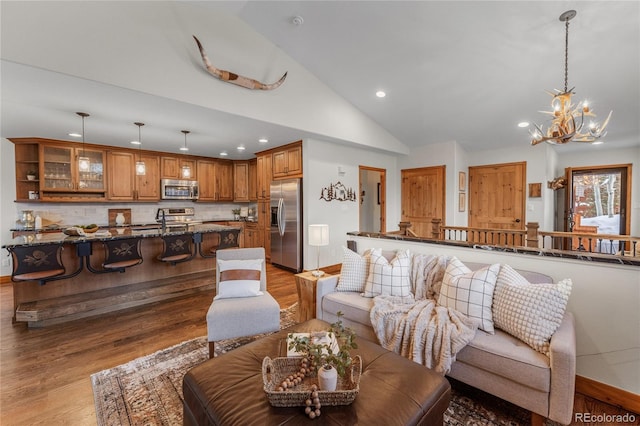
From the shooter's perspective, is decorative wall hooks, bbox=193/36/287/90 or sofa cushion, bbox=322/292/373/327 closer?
sofa cushion, bbox=322/292/373/327

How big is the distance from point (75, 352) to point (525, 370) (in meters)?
3.52

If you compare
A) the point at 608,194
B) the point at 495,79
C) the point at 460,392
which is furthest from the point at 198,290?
Result: the point at 608,194

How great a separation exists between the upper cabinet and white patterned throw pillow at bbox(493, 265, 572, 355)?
12.1ft

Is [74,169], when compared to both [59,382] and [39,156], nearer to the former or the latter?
[39,156]

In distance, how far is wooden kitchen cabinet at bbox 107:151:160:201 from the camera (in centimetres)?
543

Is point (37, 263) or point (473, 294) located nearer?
Result: point (473, 294)

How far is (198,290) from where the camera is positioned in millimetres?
4008

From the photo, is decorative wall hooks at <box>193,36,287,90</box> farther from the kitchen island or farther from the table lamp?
the kitchen island

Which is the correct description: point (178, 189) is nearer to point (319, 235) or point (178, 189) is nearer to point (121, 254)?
point (121, 254)

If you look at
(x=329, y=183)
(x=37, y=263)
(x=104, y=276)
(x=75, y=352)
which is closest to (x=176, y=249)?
(x=104, y=276)

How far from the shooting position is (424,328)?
1901 mm

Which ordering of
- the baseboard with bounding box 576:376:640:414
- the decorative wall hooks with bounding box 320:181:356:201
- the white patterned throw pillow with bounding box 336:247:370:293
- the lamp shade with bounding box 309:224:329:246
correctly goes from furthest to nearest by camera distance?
the decorative wall hooks with bounding box 320:181:356:201 → the lamp shade with bounding box 309:224:329:246 → the white patterned throw pillow with bounding box 336:247:370:293 → the baseboard with bounding box 576:376:640:414

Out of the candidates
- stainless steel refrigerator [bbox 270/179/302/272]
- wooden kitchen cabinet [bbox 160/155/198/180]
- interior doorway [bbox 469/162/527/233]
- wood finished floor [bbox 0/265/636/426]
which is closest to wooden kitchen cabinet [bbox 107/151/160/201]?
wooden kitchen cabinet [bbox 160/155/198/180]

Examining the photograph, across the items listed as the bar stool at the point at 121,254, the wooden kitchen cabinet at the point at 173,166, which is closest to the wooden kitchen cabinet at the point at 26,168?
the wooden kitchen cabinet at the point at 173,166
